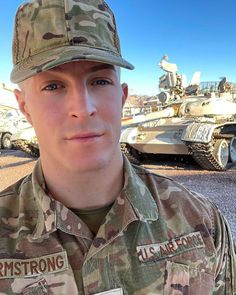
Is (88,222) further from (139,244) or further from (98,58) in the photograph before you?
(98,58)

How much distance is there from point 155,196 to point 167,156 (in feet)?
34.2

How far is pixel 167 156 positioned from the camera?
11883mm

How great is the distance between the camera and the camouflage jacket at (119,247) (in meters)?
1.27

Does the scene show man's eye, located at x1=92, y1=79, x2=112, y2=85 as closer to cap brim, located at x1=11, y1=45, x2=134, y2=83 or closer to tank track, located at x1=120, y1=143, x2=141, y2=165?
cap brim, located at x1=11, y1=45, x2=134, y2=83

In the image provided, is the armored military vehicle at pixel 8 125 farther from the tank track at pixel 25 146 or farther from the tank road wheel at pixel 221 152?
the tank road wheel at pixel 221 152

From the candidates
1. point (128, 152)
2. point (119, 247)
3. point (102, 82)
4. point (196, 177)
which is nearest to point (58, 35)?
point (102, 82)

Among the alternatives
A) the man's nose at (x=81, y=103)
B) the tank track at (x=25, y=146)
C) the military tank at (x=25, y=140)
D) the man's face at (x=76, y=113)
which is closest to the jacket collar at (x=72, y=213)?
the man's face at (x=76, y=113)

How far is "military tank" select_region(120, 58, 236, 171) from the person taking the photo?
9143 millimetres

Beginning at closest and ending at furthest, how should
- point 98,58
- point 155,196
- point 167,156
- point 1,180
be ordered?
1. point 98,58
2. point 155,196
3. point 1,180
4. point 167,156

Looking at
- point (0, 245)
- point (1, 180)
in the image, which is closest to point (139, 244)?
point (0, 245)

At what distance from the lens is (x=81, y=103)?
1.23 metres

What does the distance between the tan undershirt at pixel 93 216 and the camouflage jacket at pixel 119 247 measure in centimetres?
4

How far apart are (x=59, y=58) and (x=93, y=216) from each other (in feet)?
1.89

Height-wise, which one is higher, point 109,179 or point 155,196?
point 109,179
